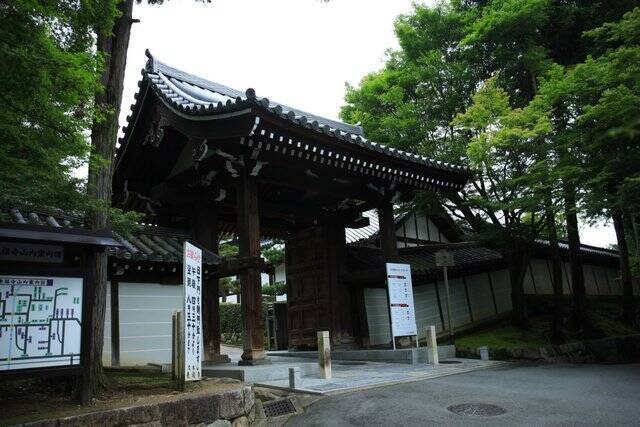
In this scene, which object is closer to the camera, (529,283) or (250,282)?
(250,282)

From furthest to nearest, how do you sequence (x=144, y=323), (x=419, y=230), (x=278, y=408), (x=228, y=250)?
(x=228, y=250) < (x=419, y=230) < (x=144, y=323) < (x=278, y=408)

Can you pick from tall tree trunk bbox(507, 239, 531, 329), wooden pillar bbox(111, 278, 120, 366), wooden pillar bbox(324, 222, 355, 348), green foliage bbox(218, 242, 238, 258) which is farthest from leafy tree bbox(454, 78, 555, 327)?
green foliage bbox(218, 242, 238, 258)

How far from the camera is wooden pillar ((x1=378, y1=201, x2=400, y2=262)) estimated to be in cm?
1149

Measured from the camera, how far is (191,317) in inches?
226

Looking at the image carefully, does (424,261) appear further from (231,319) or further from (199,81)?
(231,319)

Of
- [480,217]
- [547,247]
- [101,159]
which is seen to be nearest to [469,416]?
[101,159]

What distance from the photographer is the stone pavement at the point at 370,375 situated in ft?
23.0

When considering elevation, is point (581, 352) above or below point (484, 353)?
below

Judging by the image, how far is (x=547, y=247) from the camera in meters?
19.4

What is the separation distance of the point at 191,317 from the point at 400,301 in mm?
6090

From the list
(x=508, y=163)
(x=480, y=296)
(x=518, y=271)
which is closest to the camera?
(x=508, y=163)

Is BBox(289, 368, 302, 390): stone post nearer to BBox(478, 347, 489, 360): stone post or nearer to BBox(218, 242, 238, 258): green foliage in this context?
BBox(478, 347, 489, 360): stone post

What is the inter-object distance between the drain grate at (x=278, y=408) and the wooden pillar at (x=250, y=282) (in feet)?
7.00

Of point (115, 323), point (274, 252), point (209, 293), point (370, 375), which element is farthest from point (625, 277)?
point (115, 323)
